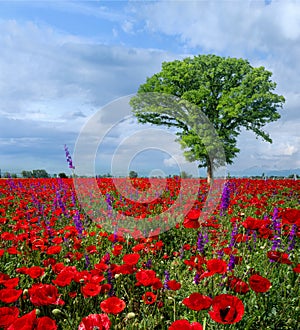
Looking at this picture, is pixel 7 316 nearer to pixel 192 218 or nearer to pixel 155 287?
pixel 155 287

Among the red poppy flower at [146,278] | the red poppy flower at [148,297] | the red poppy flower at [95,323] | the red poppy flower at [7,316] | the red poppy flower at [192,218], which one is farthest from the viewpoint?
the red poppy flower at [192,218]

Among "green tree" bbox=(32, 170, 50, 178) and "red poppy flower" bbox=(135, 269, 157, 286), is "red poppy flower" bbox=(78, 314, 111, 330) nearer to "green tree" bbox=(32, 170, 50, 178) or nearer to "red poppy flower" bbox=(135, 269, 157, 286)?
"red poppy flower" bbox=(135, 269, 157, 286)

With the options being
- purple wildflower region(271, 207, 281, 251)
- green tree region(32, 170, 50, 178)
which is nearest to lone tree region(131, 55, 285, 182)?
green tree region(32, 170, 50, 178)

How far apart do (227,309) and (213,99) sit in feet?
83.4

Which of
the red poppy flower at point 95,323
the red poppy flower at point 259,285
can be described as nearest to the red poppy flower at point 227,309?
the red poppy flower at point 259,285

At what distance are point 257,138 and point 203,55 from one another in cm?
828

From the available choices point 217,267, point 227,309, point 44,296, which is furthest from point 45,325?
point 217,267

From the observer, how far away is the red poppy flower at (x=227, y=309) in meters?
1.54

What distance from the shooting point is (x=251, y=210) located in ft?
24.7

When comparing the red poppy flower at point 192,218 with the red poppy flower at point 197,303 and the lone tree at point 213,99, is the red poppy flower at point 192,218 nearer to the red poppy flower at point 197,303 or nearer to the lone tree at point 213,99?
the red poppy flower at point 197,303

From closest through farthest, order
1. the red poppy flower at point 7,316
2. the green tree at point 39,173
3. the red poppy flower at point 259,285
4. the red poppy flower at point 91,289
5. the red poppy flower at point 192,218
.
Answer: the red poppy flower at point 7,316 < the red poppy flower at point 259,285 < the red poppy flower at point 91,289 < the red poppy flower at point 192,218 < the green tree at point 39,173

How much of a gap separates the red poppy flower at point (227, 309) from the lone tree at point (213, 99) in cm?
2193

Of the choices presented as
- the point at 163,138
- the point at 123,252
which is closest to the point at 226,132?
the point at 163,138

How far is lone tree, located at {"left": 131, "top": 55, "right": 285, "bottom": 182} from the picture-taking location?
24.3m
